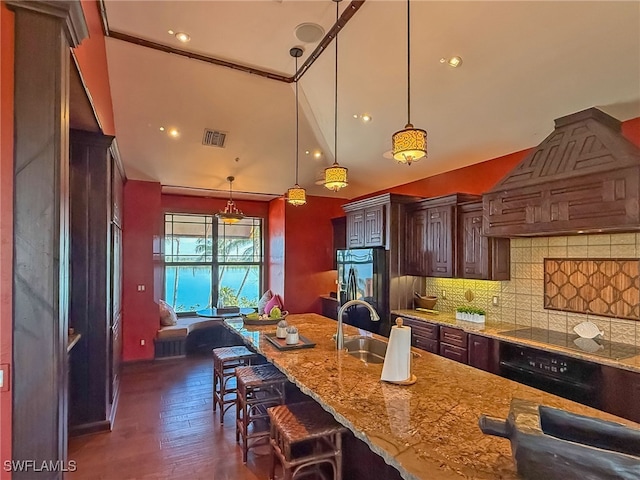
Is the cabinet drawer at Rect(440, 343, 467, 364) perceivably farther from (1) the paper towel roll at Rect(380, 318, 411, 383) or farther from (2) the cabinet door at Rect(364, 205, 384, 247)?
(1) the paper towel roll at Rect(380, 318, 411, 383)

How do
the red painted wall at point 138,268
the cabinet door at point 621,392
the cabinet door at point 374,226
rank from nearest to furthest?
the cabinet door at point 621,392
the cabinet door at point 374,226
the red painted wall at point 138,268

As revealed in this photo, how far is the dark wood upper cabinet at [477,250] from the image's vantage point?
4.02 meters

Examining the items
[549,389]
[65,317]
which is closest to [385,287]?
[549,389]

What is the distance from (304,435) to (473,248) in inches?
121

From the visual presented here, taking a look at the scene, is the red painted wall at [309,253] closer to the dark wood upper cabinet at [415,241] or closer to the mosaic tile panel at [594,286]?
the dark wood upper cabinet at [415,241]

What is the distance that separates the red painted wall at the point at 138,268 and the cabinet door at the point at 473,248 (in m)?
4.52

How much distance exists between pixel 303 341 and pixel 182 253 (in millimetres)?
4630

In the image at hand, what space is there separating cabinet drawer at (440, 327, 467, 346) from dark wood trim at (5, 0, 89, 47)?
13.3ft

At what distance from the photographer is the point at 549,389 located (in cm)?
308

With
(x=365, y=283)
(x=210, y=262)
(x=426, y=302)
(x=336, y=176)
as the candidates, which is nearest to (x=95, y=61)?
(x=336, y=176)

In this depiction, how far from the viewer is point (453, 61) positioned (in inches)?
131

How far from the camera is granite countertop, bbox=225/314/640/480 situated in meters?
1.25

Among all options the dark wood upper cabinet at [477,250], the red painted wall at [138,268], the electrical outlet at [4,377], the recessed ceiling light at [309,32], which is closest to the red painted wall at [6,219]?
the electrical outlet at [4,377]

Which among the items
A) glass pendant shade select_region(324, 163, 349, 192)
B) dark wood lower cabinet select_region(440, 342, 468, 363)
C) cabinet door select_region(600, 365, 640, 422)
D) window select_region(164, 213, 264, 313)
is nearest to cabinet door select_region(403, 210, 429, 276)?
dark wood lower cabinet select_region(440, 342, 468, 363)
